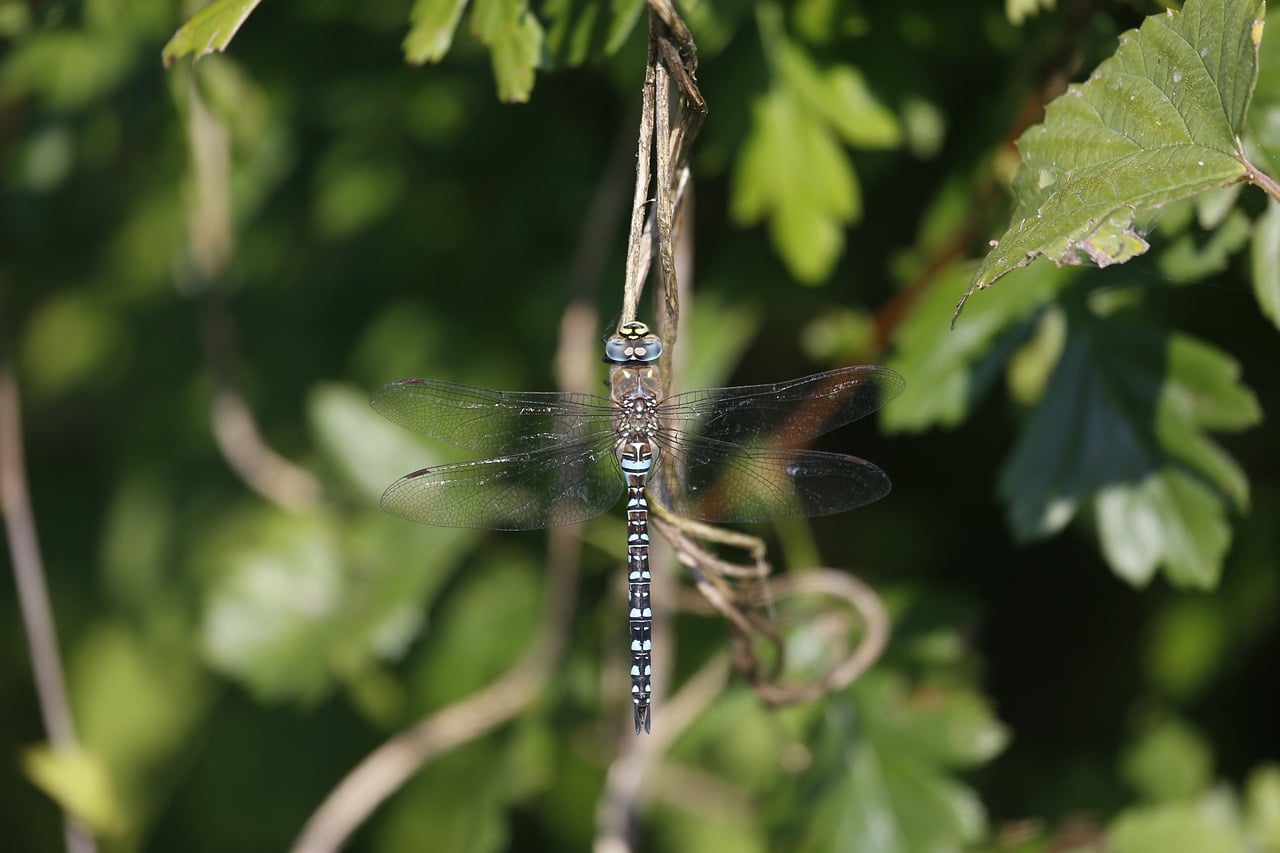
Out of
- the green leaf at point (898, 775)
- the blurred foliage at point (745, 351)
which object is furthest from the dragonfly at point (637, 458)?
the green leaf at point (898, 775)

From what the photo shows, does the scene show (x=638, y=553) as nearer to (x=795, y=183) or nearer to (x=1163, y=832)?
(x=795, y=183)

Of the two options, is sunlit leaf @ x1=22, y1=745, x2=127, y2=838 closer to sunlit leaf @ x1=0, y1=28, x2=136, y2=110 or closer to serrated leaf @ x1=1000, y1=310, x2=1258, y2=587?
sunlit leaf @ x1=0, y1=28, x2=136, y2=110

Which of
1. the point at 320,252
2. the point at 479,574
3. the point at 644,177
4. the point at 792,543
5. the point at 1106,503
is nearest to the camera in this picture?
the point at 644,177

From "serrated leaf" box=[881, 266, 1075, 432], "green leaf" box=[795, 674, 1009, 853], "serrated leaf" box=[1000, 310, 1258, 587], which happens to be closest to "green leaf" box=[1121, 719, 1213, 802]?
"green leaf" box=[795, 674, 1009, 853]

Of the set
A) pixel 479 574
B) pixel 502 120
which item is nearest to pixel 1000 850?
pixel 479 574

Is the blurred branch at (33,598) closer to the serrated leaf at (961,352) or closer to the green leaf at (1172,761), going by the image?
the serrated leaf at (961,352)

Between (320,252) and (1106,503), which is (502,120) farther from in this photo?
(1106,503)
